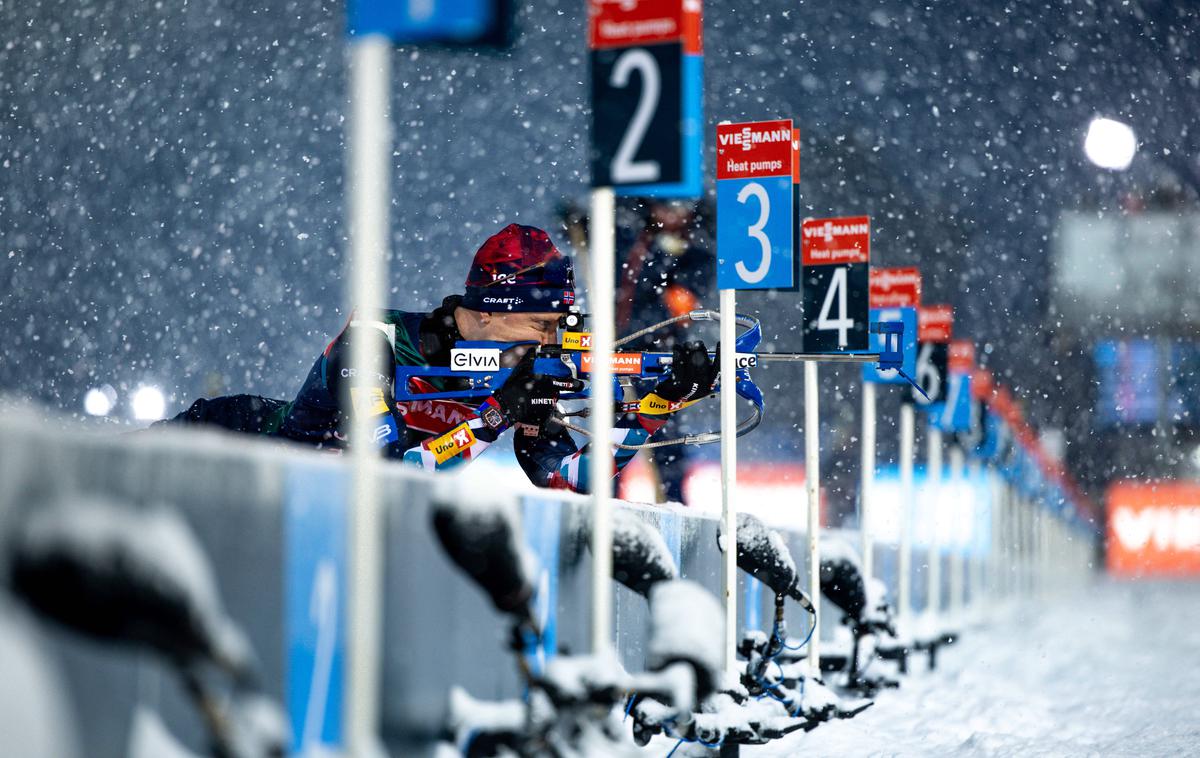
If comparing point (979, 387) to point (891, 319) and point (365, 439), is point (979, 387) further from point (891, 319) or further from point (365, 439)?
point (365, 439)

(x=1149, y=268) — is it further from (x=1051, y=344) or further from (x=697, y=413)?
(x=697, y=413)

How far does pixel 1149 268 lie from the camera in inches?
3880

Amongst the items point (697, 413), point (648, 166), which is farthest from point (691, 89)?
point (697, 413)

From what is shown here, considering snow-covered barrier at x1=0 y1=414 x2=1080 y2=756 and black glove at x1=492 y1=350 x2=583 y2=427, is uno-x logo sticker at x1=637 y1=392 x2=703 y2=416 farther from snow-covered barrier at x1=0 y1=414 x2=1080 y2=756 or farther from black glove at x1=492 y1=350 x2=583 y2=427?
snow-covered barrier at x1=0 y1=414 x2=1080 y2=756

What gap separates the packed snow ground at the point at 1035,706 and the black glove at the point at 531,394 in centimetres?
208

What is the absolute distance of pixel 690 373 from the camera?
30.2 ft

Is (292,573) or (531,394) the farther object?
(531,394)

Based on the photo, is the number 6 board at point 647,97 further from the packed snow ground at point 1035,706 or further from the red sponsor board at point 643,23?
the packed snow ground at point 1035,706

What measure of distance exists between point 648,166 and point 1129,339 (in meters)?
96.2

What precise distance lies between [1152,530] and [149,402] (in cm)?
7229

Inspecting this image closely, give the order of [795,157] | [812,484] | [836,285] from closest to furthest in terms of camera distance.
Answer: [795,157] < [836,285] < [812,484]

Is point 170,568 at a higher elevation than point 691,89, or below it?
below

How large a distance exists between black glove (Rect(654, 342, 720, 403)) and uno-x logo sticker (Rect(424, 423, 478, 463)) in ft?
3.64

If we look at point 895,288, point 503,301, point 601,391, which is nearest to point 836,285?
point 503,301
